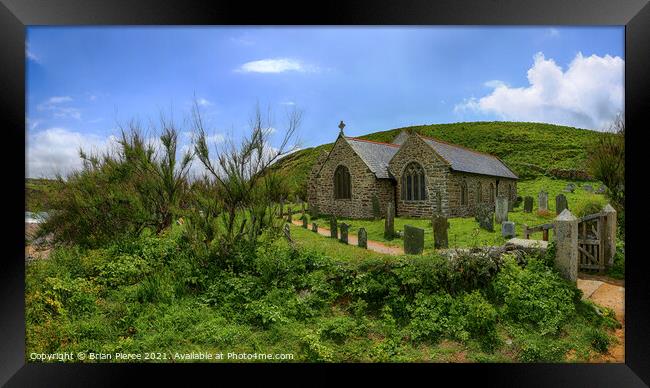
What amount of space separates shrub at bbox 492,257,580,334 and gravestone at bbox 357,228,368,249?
6.21 ft

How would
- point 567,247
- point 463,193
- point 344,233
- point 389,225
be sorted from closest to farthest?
point 567,247
point 389,225
point 344,233
point 463,193

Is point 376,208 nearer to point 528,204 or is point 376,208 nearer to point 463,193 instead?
point 463,193

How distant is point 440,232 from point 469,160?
158cm

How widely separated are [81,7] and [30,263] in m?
3.72

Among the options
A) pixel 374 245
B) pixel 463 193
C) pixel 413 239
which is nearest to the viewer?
pixel 413 239

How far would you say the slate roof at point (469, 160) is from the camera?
562 centimetres

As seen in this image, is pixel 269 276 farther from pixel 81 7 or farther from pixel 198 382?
pixel 81 7

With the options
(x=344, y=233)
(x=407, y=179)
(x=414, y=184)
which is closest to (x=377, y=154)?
(x=407, y=179)

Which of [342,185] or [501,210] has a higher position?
[342,185]

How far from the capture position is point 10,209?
13.9 feet

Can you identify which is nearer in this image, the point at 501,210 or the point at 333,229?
the point at 501,210

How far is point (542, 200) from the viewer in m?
4.91

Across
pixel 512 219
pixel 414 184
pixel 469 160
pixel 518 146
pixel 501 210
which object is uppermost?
pixel 518 146

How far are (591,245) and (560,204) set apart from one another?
740 mm
